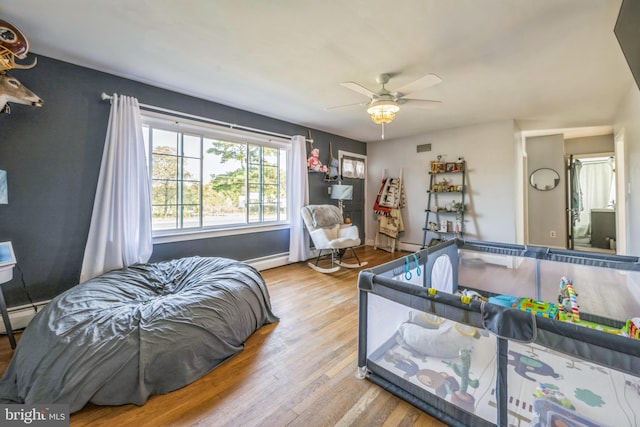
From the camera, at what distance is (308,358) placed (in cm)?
181

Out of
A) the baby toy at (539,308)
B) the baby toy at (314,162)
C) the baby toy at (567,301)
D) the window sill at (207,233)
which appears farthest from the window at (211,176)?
the baby toy at (567,301)

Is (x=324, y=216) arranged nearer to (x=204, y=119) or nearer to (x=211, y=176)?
(x=211, y=176)

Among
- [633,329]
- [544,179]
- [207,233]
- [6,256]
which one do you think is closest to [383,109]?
[633,329]

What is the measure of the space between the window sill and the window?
0.04m

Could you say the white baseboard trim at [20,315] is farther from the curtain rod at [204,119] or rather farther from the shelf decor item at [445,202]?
the shelf decor item at [445,202]

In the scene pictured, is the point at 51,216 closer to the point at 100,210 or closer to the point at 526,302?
the point at 100,210

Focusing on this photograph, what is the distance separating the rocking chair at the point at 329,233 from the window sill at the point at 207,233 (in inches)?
20.8

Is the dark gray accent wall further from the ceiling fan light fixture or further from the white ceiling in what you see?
the ceiling fan light fixture

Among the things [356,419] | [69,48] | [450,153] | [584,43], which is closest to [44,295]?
[69,48]

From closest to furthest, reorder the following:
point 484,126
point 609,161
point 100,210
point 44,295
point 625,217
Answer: point 44,295
point 100,210
point 625,217
point 484,126
point 609,161

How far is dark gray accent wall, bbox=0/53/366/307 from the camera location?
2148mm

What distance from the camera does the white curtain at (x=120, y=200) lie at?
2408 millimetres

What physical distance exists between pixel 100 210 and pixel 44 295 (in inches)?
34.2

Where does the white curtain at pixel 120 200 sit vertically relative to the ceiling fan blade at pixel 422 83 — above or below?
below
